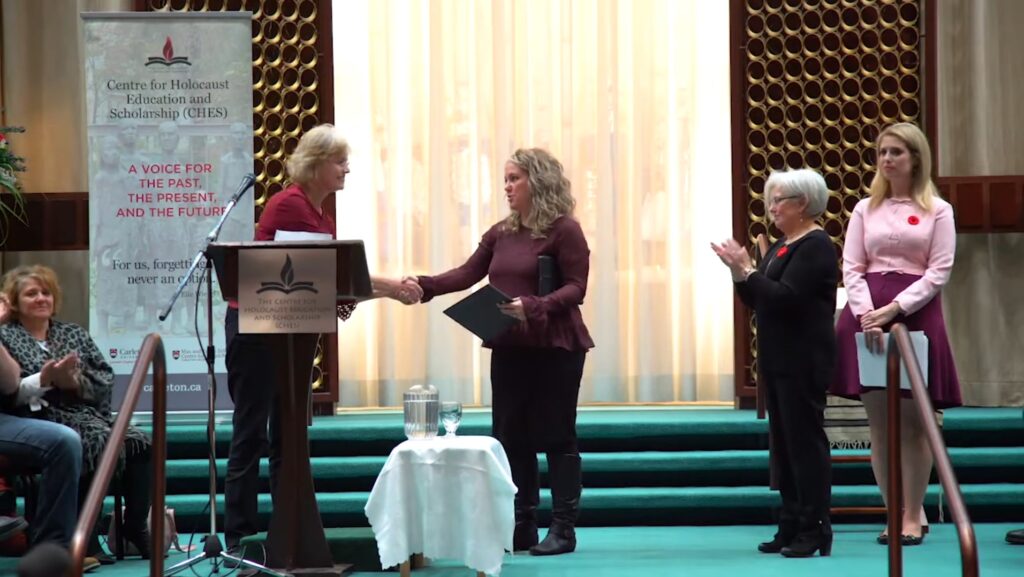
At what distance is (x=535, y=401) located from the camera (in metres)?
5.38

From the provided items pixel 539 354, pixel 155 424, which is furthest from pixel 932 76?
pixel 155 424

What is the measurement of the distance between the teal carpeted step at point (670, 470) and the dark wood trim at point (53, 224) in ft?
6.49

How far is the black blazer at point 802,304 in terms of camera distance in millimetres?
5070

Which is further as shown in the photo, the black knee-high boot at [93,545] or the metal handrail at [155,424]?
the black knee-high boot at [93,545]

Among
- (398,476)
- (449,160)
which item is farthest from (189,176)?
(398,476)

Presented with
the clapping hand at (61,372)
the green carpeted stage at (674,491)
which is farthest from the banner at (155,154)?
the clapping hand at (61,372)

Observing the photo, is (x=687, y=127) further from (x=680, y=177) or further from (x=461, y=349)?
(x=461, y=349)

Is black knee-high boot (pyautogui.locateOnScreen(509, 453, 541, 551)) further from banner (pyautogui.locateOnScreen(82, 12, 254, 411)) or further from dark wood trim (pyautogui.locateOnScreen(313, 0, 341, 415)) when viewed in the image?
dark wood trim (pyautogui.locateOnScreen(313, 0, 341, 415))

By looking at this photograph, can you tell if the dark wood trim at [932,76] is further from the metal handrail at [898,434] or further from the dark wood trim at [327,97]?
the metal handrail at [898,434]

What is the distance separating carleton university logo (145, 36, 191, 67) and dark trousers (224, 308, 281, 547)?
7.59ft

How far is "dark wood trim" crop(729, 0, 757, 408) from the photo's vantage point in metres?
7.97

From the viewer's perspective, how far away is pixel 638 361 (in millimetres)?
8680

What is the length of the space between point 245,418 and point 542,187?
149 cm

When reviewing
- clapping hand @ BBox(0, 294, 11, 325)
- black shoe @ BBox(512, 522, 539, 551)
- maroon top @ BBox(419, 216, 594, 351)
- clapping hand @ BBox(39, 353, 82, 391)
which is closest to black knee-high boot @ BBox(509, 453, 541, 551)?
black shoe @ BBox(512, 522, 539, 551)
